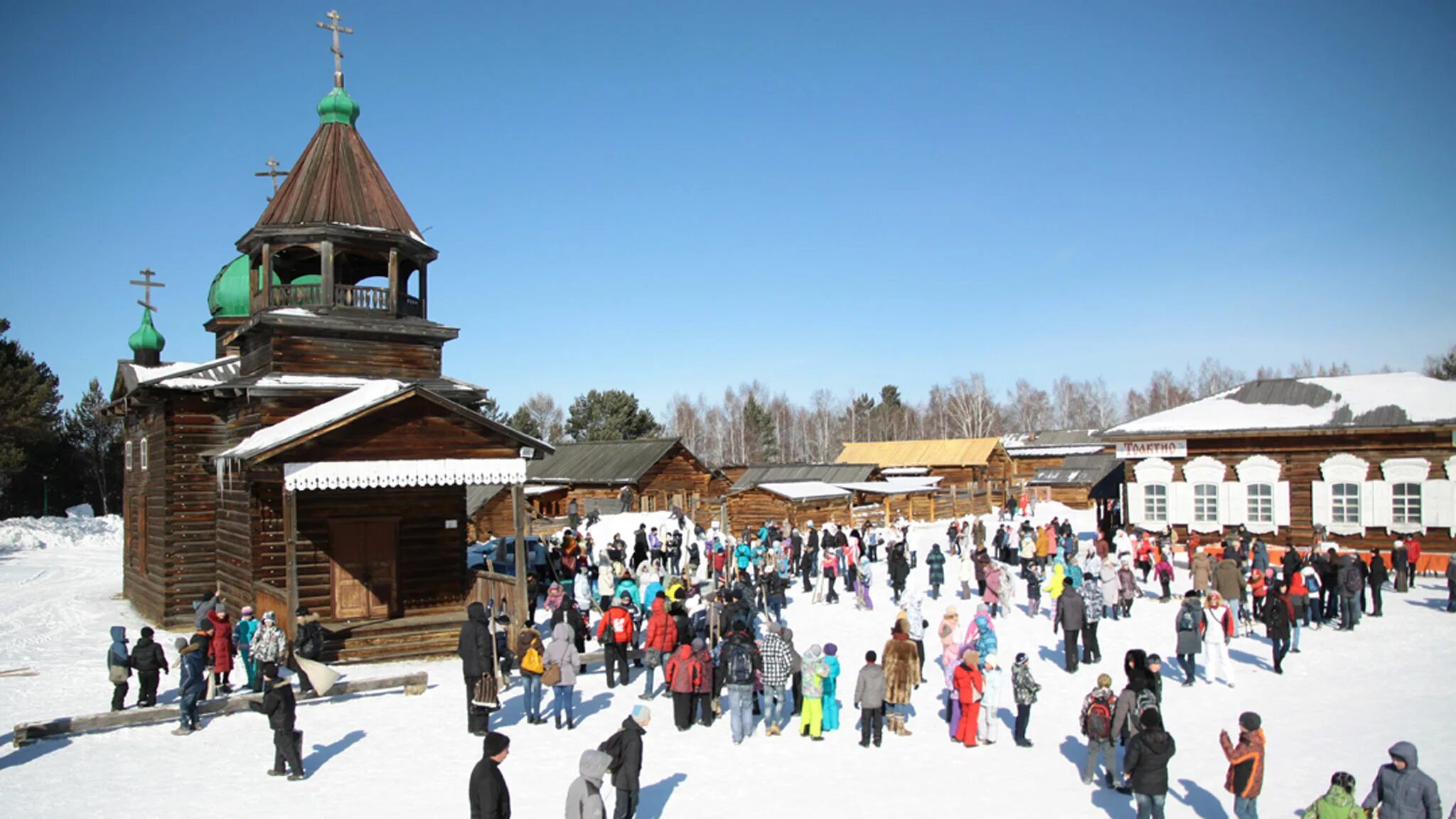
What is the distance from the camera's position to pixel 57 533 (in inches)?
1718

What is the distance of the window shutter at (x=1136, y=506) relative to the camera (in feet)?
96.6

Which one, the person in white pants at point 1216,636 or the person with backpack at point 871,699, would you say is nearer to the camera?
the person with backpack at point 871,699

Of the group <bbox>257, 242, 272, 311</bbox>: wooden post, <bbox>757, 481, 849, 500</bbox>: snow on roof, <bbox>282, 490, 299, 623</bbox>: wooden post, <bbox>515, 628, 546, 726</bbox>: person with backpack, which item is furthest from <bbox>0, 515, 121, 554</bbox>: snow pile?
<bbox>515, 628, 546, 726</bbox>: person with backpack

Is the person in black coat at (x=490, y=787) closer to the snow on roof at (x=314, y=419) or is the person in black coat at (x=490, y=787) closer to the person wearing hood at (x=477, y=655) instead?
the person wearing hood at (x=477, y=655)

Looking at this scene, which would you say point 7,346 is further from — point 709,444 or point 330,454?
point 709,444

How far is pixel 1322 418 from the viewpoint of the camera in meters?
27.0

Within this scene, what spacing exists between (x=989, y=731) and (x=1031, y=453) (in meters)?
63.4

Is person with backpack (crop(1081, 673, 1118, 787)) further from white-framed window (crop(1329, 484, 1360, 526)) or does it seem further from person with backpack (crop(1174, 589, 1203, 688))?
white-framed window (crop(1329, 484, 1360, 526))

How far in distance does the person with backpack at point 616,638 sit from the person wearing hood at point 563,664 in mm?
2165

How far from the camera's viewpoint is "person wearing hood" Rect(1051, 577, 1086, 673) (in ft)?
51.4

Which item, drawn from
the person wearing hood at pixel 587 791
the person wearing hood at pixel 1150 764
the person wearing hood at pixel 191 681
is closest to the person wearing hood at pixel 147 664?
the person wearing hood at pixel 191 681

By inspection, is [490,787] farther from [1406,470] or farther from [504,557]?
[1406,470]

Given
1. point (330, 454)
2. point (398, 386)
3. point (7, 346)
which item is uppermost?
point (7, 346)

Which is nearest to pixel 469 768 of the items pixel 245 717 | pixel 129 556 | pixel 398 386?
pixel 245 717
